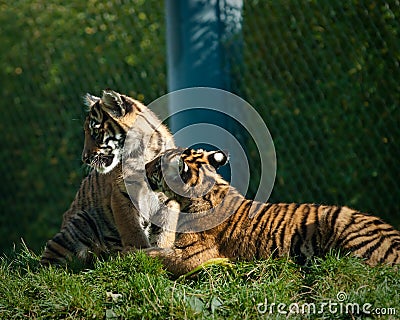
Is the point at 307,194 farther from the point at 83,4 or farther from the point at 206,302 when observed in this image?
the point at 83,4

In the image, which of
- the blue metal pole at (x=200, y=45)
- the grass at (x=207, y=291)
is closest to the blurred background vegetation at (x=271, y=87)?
the blue metal pole at (x=200, y=45)

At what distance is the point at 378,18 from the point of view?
640cm

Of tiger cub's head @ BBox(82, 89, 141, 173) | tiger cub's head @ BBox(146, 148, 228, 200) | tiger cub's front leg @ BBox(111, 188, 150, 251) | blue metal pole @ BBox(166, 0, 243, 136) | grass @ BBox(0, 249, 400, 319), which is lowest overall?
grass @ BBox(0, 249, 400, 319)

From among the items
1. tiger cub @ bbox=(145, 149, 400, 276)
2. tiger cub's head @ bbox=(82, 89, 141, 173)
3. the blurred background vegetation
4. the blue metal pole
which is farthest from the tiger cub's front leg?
the blurred background vegetation

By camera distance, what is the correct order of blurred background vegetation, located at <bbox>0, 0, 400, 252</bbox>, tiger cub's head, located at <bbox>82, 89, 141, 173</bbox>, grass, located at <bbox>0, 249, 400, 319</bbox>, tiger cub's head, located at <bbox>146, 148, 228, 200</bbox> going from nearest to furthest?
grass, located at <bbox>0, 249, 400, 319</bbox>
tiger cub's head, located at <bbox>146, 148, 228, 200</bbox>
tiger cub's head, located at <bbox>82, 89, 141, 173</bbox>
blurred background vegetation, located at <bbox>0, 0, 400, 252</bbox>

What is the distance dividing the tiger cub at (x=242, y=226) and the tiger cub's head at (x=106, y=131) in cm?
36

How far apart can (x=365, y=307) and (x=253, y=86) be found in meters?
3.43

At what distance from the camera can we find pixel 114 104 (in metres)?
5.58

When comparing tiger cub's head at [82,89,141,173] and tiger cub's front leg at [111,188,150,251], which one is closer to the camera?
tiger cub's front leg at [111,188,150,251]

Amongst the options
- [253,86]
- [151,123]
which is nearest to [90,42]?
[253,86]

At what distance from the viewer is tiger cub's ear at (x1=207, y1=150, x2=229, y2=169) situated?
540 centimetres

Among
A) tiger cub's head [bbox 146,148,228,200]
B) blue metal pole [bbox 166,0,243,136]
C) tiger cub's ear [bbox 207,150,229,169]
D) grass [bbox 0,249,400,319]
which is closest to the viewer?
grass [bbox 0,249,400,319]

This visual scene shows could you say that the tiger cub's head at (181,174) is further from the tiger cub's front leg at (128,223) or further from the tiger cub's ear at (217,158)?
the tiger cub's front leg at (128,223)

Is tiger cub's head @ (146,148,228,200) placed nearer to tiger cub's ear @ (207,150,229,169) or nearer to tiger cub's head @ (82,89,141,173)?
tiger cub's ear @ (207,150,229,169)
